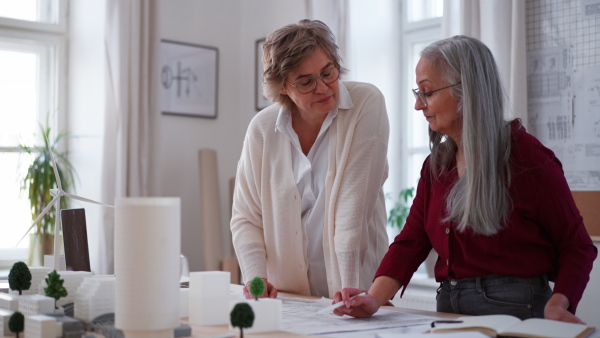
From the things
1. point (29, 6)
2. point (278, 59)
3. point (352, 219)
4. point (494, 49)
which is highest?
point (29, 6)

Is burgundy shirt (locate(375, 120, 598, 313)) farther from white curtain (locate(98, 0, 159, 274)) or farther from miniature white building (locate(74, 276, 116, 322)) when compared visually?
white curtain (locate(98, 0, 159, 274))

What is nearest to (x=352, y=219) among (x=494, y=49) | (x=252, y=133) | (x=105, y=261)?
(x=252, y=133)

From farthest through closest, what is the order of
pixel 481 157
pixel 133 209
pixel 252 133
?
pixel 252 133 < pixel 481 157 < pixel 133 209

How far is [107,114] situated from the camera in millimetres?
4273

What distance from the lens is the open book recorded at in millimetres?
1387

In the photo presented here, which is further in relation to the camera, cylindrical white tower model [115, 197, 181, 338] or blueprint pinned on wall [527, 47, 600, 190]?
blueprint pinned on wall [527, 47, 600, 190]

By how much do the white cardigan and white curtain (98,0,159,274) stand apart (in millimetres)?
2026

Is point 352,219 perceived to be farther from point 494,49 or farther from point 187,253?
point 187,253

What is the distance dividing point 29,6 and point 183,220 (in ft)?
5.56

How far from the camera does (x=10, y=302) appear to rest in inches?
66.2

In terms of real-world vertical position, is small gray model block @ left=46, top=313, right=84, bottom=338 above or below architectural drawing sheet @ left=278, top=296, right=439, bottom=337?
above

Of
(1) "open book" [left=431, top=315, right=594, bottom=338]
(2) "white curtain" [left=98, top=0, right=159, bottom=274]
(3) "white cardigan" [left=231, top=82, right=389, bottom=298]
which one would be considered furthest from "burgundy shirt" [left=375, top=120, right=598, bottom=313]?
(2) "white curtain" [left=98, top=0, right=159, bottom=274]

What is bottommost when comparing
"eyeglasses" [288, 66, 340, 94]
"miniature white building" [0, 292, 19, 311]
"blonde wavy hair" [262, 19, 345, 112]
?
"miniature white building" [0, 292, 19, 311]

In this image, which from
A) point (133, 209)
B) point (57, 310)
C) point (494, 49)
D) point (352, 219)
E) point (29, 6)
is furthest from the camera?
point (29, 6)
